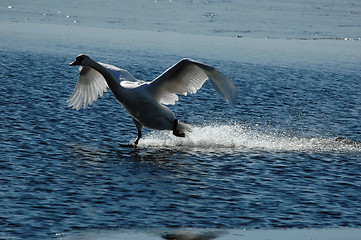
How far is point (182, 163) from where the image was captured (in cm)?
1188

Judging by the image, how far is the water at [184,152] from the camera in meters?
8.66

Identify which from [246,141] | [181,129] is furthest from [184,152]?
[246,141]

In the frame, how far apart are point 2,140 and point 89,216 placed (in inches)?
181

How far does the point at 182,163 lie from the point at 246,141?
2.50 meters

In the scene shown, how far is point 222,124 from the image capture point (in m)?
15.5

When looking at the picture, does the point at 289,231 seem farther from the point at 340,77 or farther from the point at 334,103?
the point at 340,77

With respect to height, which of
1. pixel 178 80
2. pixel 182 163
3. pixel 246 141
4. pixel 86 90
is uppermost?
pixel 178 80

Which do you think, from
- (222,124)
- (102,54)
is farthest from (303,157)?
(102,54)

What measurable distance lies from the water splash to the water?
0.04 m

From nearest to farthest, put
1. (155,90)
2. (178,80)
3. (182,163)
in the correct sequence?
1. (182,163)
2. (178,80)
3. (155,90)

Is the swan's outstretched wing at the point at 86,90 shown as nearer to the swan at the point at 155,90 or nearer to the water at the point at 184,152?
the water at the point at 184,152

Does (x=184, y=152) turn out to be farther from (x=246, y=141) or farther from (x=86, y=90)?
(x=86, y=90)

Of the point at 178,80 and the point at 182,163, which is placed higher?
the point at 178,80

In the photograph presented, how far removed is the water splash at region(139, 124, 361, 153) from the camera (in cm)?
1341
